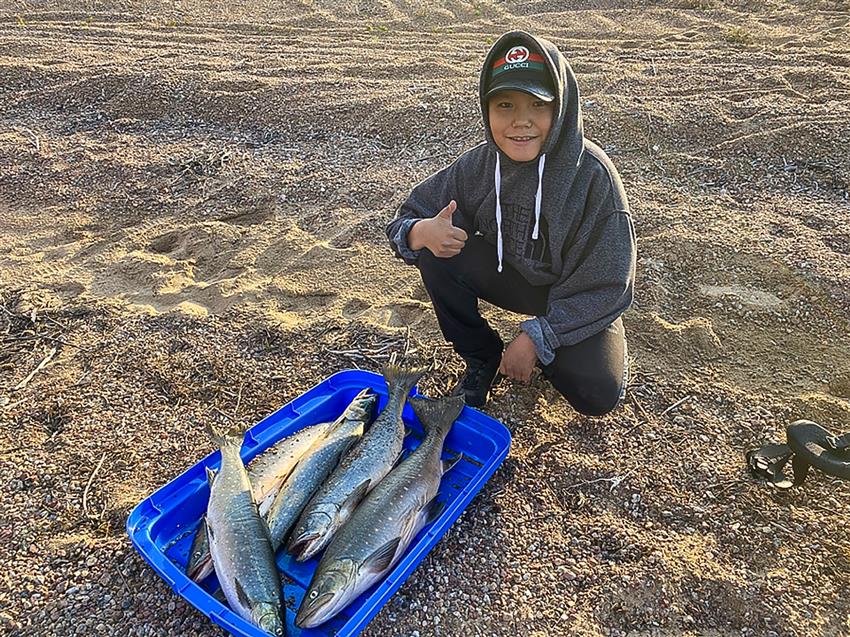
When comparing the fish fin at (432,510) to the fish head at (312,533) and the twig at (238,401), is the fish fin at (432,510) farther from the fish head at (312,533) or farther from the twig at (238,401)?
the twig at (238,401)

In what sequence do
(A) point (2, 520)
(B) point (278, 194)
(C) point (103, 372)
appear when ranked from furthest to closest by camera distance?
(B) point (278, 194), (C) point (103, 372), (A) point (2, 520)

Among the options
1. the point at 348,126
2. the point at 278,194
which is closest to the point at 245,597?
the point at 278,194


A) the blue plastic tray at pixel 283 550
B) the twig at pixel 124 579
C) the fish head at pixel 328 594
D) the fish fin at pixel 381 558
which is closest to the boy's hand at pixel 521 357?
the blue plastic tray at pixel 283 550

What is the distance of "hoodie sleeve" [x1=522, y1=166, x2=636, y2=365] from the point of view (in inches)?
102

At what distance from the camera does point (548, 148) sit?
8.59 feet

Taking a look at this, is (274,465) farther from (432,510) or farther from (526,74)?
(526,74)

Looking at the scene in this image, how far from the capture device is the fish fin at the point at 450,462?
2834mm

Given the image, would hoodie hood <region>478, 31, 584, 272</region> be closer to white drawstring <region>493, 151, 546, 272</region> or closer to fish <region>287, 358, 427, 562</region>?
white drawstring <region>493, 151, 546, 272</region>

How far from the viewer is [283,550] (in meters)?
2.49

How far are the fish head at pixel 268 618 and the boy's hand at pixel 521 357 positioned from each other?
1.27 m

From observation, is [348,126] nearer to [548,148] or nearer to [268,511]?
[548,148]

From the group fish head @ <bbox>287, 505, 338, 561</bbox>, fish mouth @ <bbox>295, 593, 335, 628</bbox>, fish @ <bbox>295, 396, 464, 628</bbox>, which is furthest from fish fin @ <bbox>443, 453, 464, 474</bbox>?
fish mouth @ <bbox>295, 593, 335, 628</bbox>

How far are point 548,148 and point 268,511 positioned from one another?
1.83 metres

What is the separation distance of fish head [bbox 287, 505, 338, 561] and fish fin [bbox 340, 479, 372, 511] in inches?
2.0
